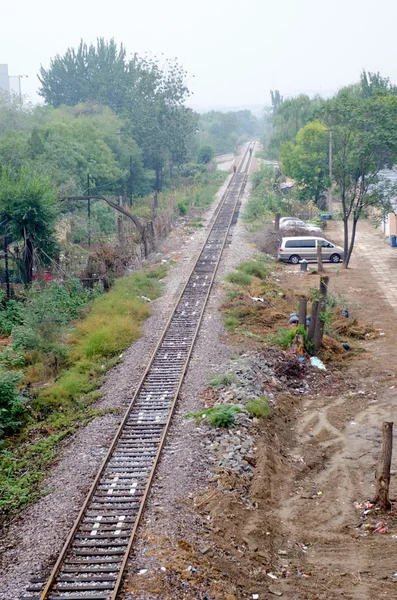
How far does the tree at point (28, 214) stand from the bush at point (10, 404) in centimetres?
1003

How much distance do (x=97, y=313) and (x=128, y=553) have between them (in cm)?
1363

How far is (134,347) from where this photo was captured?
19234mm

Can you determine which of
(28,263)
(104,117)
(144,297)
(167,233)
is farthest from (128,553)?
(104,117)

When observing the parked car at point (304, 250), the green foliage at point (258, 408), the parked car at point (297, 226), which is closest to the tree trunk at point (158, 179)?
the parked car at point (297, 226)

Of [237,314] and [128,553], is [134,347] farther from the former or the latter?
[128,553]

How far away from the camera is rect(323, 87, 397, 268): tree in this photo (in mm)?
31781

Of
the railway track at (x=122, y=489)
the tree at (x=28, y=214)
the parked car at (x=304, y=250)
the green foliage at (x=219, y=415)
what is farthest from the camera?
the parked car at (x=304, y=250)

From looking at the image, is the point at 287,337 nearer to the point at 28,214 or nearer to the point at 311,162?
the point at 28,214

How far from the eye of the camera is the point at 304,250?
1330 inches

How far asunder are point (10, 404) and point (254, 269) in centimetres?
1520

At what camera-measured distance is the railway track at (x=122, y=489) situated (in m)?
8.91

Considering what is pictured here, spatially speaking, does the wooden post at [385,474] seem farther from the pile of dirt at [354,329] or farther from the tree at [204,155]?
the tree at [204,155]

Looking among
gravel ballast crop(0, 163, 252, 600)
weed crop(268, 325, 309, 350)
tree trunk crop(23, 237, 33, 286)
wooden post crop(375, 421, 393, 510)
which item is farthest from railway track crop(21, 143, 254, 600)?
tree trunk crop(23, 237, 33, 286)

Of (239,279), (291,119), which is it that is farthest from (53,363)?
(291,119)
